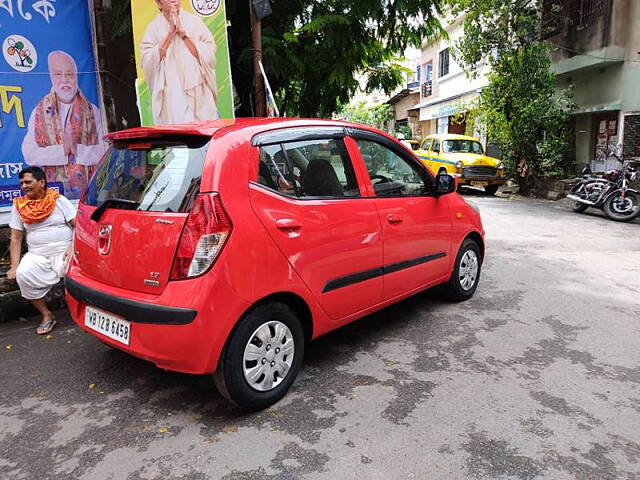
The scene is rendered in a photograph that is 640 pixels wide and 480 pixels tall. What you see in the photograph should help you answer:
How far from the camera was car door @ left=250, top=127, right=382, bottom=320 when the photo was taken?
2861 millimetres

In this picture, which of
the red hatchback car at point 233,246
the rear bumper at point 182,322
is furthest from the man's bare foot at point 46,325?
the rear bumper at point 182,322

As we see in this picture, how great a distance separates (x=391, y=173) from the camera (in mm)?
3865

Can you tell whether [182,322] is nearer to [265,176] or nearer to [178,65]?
[265,176]

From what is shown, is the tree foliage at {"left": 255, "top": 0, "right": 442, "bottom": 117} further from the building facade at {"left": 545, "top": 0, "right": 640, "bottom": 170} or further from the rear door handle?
the building facade at {"left": 545, "top": 0, "right": 640, "bottom": 170}

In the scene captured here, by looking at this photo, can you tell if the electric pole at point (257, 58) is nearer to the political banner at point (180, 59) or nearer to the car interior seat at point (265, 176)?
the political banner at point (180, 59)

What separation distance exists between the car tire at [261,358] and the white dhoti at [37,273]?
7.12 ft

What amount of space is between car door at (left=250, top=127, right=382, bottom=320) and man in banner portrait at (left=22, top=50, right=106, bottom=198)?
3.67 metres

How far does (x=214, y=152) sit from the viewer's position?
2672 millimetres

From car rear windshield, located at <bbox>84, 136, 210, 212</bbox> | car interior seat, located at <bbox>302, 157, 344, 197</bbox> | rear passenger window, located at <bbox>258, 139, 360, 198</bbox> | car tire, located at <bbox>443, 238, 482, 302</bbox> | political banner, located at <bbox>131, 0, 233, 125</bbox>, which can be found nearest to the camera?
car rear windshield, located at <bbox>84, 136, 210, 212</bbox>

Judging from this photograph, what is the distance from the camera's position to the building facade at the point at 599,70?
1177 centimetres

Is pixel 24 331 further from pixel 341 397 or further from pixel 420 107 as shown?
pixel 420 107

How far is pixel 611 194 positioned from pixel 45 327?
32.3 feet

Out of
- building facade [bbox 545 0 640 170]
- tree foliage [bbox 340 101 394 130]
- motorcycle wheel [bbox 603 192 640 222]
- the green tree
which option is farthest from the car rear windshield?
tree foliage [bbox 340 101 394 130]

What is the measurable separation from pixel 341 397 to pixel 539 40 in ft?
43.4
